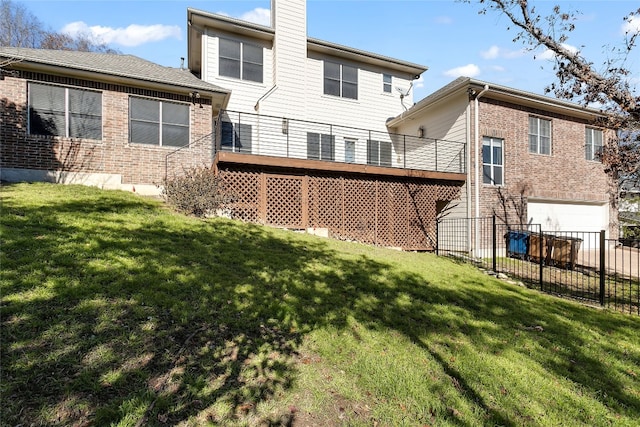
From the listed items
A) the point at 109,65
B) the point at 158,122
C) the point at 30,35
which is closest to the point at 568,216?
the point at 158,122

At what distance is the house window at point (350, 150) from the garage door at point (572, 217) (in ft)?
26.0

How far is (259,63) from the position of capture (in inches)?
559

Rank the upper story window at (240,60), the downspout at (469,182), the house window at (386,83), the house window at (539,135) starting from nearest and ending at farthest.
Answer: the downspout at (469,182)
the upper story window at (240,60)
the house window at (539,135)
the house window at (386,83)

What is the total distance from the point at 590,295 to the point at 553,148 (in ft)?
29.4

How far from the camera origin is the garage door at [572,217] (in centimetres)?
1372

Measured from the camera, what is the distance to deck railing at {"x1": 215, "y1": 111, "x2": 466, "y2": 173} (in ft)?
43.5

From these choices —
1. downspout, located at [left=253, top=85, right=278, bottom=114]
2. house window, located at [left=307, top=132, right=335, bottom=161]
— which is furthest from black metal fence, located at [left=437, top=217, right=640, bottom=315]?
downspout, located at [left=253, top=85, right=278, bottom=114]

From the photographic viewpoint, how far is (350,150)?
51.8ft

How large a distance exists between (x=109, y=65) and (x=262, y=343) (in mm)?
12013

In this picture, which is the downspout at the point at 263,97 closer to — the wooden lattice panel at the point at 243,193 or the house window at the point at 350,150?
the house window at the point at 350,150

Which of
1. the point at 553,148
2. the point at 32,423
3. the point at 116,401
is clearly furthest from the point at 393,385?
the point at 553,148

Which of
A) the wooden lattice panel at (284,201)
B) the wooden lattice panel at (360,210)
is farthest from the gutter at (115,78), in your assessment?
the wooden lattice panel at (360,210)

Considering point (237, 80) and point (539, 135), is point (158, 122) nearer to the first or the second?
point (237, 80)

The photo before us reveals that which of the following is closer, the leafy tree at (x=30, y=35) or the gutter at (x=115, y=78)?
the gutter at (x=115, y=78)
